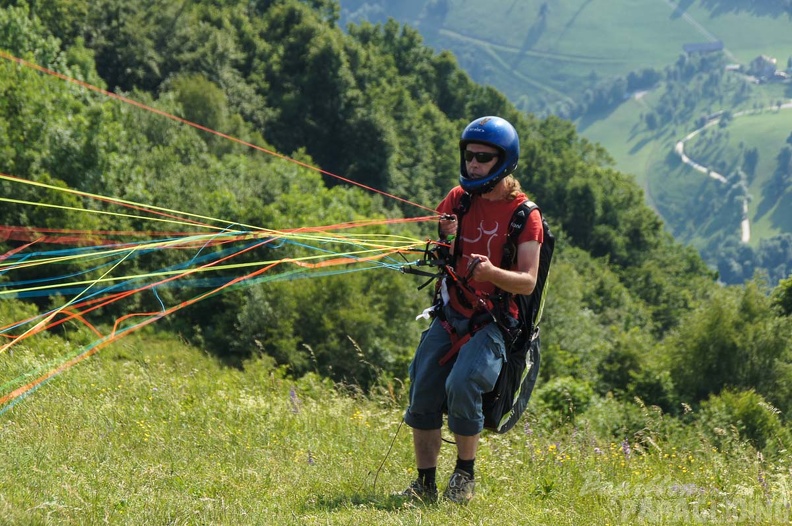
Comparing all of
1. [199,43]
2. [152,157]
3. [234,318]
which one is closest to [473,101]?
[199,43]

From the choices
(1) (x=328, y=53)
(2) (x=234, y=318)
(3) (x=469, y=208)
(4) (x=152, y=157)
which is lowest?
(2) (x=234, y=318)

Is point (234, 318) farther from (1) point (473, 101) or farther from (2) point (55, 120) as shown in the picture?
(1) point (473, 101)

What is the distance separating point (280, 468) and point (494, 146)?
103 inches

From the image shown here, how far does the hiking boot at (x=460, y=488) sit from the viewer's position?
5754 millimetres

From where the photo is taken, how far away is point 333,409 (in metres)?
8.15

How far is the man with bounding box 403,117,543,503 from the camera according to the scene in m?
5.62

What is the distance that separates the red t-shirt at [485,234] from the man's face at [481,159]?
19cm

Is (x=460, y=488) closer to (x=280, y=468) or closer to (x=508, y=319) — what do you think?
(x=508, y=319)

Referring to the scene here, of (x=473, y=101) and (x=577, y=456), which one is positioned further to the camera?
(x=473, y=101)

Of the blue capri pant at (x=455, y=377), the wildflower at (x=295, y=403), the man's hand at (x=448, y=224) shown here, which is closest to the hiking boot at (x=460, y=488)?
the blue capri pant at (x=455, y=377)

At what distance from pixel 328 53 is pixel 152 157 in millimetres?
37579

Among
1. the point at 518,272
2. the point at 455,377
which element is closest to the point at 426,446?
the point at 455,377

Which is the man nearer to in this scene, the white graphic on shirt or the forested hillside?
the white graphic on shirt

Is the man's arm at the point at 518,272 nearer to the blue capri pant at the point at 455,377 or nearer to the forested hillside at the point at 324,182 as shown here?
the blue capri pant at the point at 455,377
